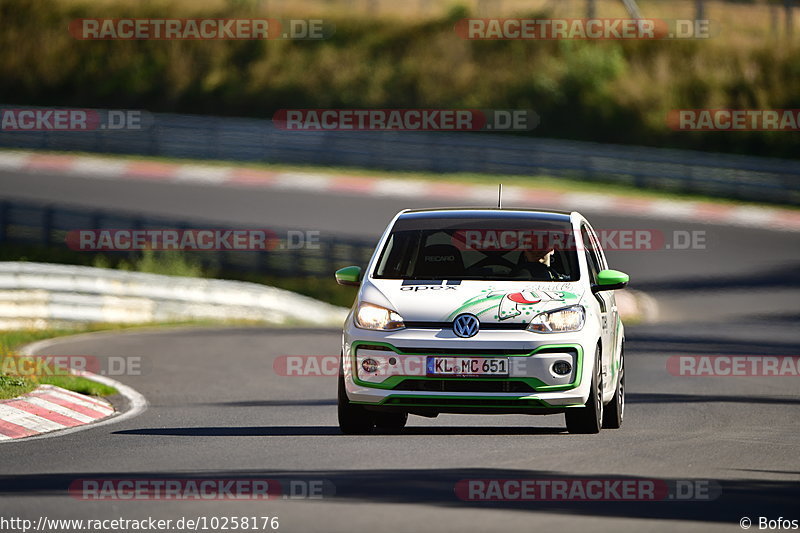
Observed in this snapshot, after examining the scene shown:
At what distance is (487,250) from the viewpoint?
11.8 metres

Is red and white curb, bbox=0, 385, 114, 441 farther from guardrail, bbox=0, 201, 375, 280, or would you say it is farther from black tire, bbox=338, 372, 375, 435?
guardrail, bbox=0, 201, 375, 280

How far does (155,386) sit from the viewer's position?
15.7m

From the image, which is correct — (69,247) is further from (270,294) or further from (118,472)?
(118,472)

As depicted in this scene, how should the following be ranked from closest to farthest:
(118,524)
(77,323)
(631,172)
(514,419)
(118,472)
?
(118,524) → (118,472) → (514,419) → (77,323) → (631,172)

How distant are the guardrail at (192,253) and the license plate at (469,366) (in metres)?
18.0

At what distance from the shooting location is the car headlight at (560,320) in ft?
34.6

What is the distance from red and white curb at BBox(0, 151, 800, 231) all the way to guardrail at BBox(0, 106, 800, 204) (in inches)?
35.6

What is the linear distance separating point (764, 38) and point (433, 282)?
43.1m

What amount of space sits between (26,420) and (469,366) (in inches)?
152

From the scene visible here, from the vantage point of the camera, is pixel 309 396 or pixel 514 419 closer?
pixel 514 419

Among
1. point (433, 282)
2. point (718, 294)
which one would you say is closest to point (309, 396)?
point (433, 282)

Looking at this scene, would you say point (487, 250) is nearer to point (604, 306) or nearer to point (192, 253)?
point (604, 306)

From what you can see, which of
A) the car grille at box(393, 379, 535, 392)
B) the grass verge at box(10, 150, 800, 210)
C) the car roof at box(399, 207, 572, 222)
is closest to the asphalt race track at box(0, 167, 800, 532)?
the car grille at box(393, 379, 535, 392)

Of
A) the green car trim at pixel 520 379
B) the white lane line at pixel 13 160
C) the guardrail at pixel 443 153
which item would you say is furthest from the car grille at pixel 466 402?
the white lane line at pixel 13 160
